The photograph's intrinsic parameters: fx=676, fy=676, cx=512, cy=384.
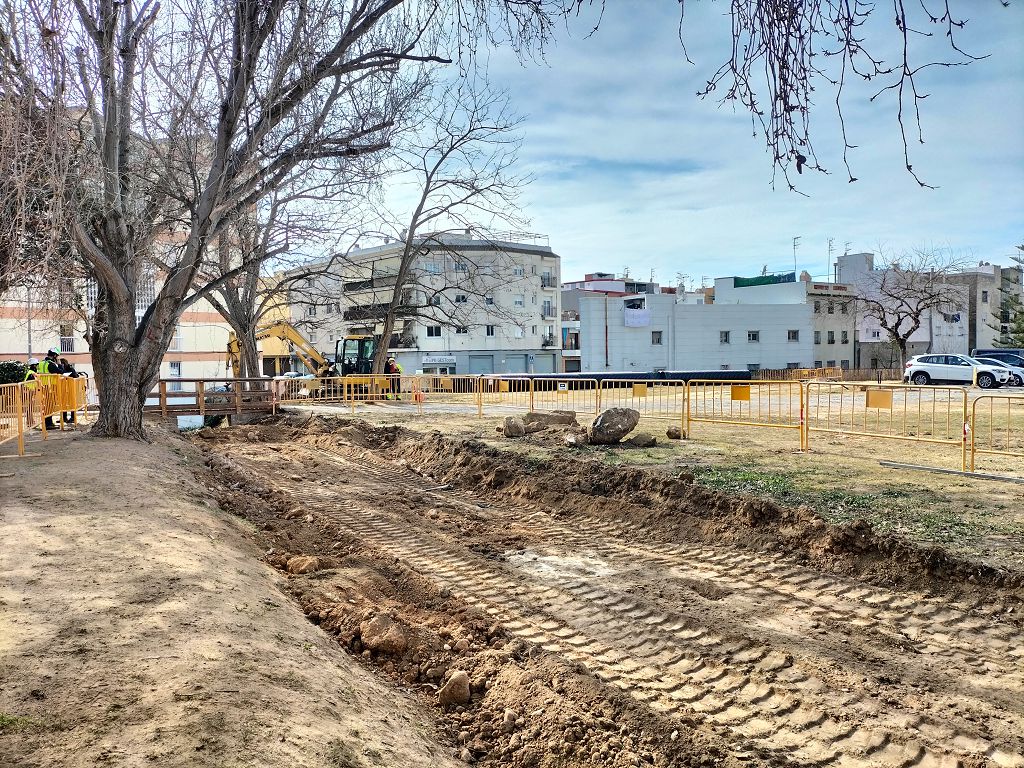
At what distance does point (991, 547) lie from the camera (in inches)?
257

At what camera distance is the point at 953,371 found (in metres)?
30.6

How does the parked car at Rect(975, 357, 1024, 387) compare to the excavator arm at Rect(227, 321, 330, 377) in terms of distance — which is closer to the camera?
the parked car at Rect(975, 357, 1024, 387)

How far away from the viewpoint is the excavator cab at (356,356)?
103 ft

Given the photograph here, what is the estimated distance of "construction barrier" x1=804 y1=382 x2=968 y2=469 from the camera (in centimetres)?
1136

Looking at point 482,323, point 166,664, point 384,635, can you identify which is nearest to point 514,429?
point 384,635

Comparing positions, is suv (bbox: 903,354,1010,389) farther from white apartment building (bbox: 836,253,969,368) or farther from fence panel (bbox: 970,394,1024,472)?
white apartment building (bbox: 836,253,969,368)

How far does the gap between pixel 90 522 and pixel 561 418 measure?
1013 cm

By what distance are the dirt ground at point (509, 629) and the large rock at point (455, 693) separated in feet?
0.04

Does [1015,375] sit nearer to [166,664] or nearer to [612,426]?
[612,426]

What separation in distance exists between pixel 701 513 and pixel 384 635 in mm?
4784

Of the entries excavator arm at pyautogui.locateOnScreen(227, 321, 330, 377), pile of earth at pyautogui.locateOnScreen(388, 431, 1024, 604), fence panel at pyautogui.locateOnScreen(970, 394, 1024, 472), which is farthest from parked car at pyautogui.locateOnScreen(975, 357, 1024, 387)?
excavator arm at pyautogui.locateOnScreen(227, 321, 330, 377)

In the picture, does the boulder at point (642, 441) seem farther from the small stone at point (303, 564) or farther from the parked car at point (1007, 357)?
the parked car at point (1007, 357)

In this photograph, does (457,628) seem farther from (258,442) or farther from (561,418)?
(258,442)

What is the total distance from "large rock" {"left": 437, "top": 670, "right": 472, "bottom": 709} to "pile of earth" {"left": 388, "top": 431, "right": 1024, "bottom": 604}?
410 cm
